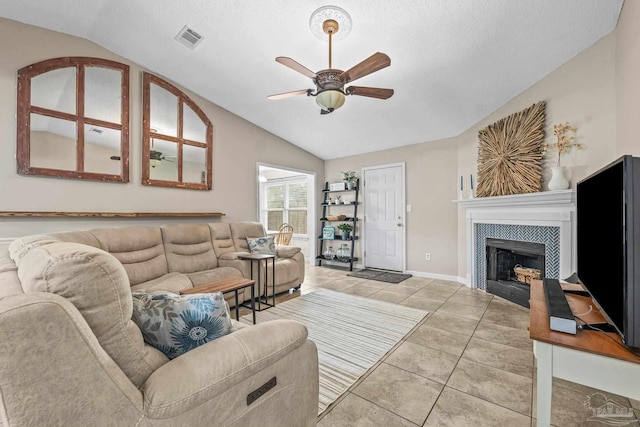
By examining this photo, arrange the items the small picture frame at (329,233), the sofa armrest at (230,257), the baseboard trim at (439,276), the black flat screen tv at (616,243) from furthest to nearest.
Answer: the small picture frame at (329,233)
the baseboard trim at (439,276)
the sofa armrest at (230,257)
the black flat screen tv at (616,243)

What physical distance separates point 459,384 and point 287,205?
224 inches

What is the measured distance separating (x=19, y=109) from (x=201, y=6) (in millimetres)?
2024

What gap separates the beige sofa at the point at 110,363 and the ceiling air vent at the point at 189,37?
2730mm

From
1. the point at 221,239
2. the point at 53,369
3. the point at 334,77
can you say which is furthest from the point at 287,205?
the point at 53,369

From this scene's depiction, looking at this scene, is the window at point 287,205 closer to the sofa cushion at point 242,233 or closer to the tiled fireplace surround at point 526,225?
the sofa cushion at point 242,233

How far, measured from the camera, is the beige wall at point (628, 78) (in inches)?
75.4

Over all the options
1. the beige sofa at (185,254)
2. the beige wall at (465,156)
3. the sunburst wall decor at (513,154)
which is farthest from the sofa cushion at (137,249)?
the sunburst wall decor at (513,154)

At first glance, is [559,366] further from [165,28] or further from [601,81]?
[165,28]

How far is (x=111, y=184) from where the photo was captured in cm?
323

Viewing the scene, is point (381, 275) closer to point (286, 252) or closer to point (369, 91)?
point (286, 252)

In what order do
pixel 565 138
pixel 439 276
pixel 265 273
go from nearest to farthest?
pixel 565 138
pixel 265 273
pixel 439 276

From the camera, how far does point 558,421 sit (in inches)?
59.1

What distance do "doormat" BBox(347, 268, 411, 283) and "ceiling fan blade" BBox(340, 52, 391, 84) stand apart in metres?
3.24

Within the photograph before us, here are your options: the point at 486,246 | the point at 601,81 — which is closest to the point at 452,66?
the point at 601,81
